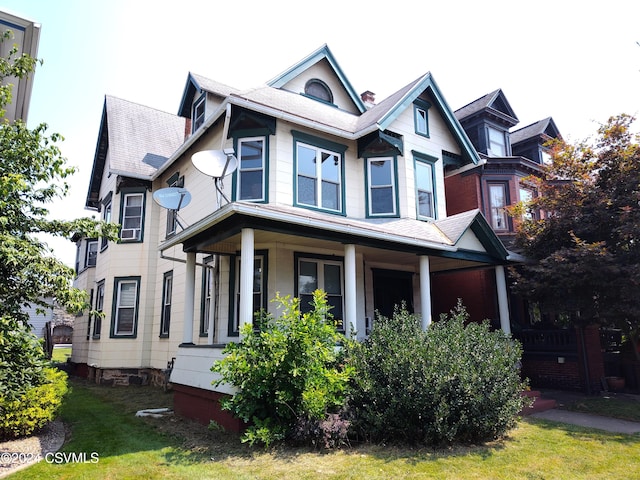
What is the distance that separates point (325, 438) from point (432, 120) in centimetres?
1061

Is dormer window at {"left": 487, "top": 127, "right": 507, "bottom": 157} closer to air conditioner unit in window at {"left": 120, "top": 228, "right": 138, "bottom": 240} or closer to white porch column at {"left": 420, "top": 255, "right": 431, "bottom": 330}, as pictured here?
white porch column at {"left": 420, "top": 255, "right": 431, "bottom": 330}

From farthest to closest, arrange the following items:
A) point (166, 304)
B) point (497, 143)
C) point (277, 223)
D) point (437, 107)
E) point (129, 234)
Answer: point (497, 143) < point (129, 234) < point (166, 304) < point (437, 107) < point (277, 223)

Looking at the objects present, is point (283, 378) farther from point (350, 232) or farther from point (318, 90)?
point (318, 90)

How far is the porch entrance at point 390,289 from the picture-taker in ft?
43.3

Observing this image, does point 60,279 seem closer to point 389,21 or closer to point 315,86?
point 389,21

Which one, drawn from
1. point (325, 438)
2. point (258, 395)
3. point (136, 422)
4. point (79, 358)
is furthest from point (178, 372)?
point (79, 358)

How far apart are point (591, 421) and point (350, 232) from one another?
5844 millimetres

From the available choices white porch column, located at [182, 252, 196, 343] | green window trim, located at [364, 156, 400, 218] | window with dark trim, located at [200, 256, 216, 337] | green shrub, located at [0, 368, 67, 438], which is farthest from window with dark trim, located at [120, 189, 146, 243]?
green window trim, located at [364, 156, 400, 218]

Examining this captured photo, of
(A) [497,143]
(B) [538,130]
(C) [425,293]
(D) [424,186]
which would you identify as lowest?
(C) [425,293]

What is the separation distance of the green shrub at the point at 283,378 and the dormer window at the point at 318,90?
8.95 metres

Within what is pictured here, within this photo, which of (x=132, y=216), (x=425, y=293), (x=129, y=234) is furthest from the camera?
(x=132, y=216)

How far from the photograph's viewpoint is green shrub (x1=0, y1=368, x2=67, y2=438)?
25.3 feet

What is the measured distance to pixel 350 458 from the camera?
643 centimetres

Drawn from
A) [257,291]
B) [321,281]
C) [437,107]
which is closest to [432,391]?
[321,281]
